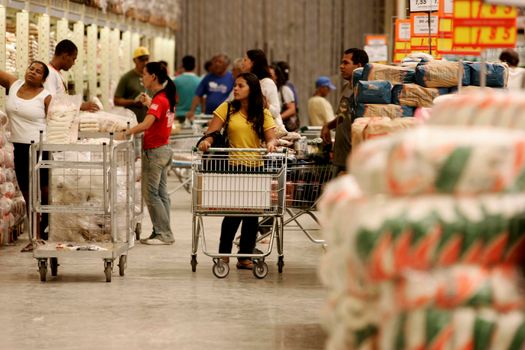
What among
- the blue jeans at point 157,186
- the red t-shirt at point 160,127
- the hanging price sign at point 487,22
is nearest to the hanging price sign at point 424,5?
the red t-shirt at point 160,127

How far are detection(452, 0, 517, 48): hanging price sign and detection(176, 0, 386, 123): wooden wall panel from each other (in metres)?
20.4

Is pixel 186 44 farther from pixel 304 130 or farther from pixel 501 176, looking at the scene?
pixel 501 176

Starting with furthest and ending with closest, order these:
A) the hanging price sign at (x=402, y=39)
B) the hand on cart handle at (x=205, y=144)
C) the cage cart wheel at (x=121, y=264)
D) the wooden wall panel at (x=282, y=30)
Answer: the wooden wall panel at (x=282, y=30), the hanging price sign at (x=402, y=39), the cage cart wheel at (x=121, y=264), the hand on cart handle at (x=205, y=144)

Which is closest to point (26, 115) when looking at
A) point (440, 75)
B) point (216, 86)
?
point (440, 75)

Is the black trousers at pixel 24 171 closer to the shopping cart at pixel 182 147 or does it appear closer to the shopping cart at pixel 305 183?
the shopping cart at pixel 305 183

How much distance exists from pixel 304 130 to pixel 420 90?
5.35 m

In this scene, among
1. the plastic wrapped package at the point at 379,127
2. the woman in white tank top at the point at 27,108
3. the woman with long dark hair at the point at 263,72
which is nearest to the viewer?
the plastic wrapped package at the point at 379,127

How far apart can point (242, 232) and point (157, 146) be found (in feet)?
5.52

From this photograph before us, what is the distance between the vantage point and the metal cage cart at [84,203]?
776 centimetres

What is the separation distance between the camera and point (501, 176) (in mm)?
3273

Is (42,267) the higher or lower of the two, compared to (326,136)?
lower

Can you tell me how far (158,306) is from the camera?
7.11 meters

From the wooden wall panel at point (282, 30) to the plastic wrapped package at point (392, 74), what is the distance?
56.8 ft

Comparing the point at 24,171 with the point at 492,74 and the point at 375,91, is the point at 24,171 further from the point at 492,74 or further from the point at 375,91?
the point at 492,74
